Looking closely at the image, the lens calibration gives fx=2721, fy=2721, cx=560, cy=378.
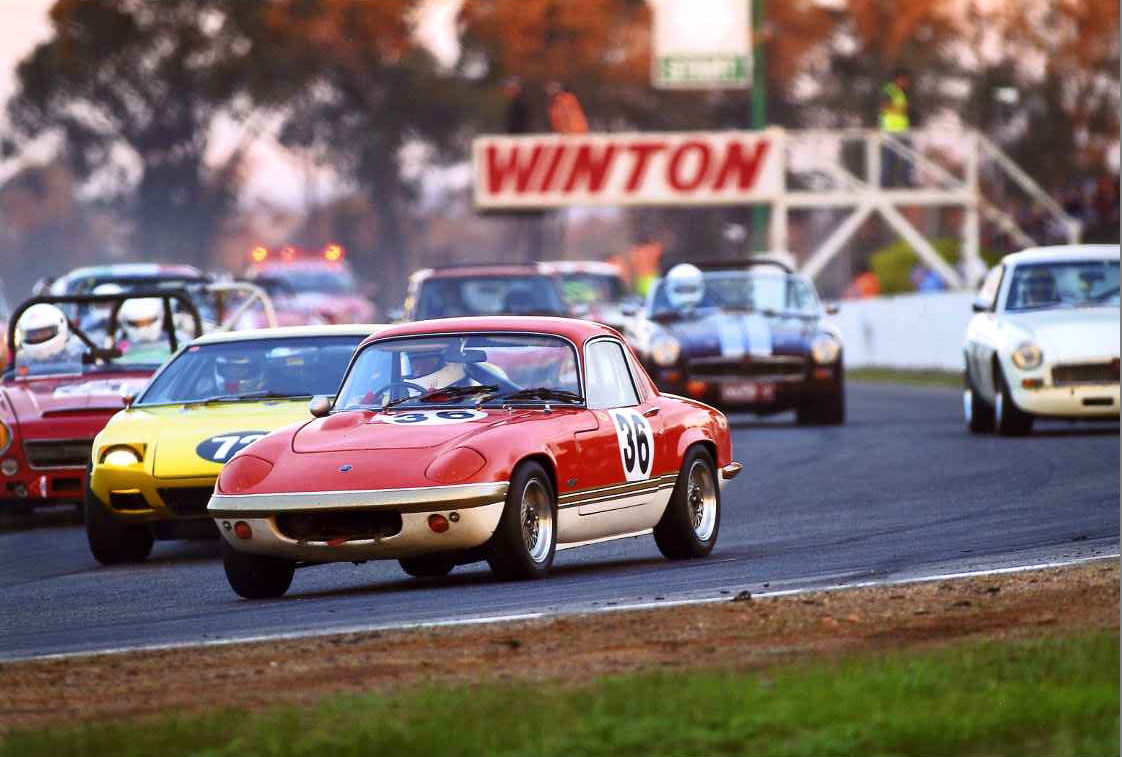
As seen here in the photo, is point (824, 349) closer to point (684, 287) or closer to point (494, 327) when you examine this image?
point (684, 287)

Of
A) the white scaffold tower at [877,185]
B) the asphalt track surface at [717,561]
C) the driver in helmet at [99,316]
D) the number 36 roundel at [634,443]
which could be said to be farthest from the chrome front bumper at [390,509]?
the white scaffold tower at [877,185]

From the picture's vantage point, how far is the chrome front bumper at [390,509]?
1094cm

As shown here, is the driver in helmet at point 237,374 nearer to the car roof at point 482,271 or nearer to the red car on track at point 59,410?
the red car on track at point 59,410

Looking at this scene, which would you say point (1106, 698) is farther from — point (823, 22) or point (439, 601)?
point (823, 22)

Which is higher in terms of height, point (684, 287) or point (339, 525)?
point (684, 287)

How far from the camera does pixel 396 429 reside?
452 inches

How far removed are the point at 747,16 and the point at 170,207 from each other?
28.0m

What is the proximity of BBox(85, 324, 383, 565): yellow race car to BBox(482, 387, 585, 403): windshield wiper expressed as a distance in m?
1.76

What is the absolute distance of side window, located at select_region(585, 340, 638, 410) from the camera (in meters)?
12.3

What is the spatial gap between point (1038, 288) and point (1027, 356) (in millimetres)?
1106

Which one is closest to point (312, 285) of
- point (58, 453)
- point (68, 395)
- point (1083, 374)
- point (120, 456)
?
point (1083, 374)

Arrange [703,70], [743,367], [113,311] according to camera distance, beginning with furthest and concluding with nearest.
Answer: [703,70] < [743,367] < [113,311]

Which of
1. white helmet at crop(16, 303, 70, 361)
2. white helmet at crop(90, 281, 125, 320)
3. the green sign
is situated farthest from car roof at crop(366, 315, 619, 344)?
the green sign

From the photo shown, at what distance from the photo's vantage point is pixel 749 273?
25141 millimetres
